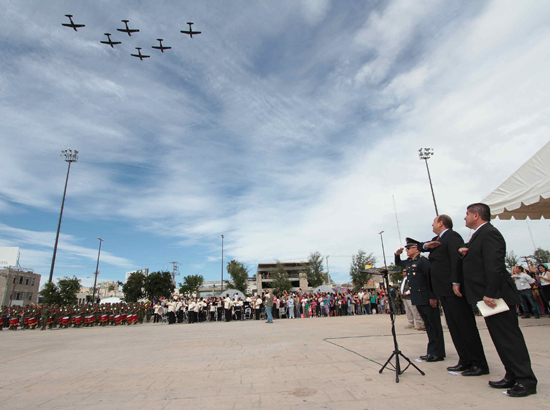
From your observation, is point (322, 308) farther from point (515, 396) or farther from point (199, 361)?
point (515, 396)

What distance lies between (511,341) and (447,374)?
106cm

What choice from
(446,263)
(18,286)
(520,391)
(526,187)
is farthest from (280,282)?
(520,391)

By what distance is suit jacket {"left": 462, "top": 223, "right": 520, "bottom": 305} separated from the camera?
11.2 ft

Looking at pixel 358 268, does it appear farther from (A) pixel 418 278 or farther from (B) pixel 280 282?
(A) pixel 418 278

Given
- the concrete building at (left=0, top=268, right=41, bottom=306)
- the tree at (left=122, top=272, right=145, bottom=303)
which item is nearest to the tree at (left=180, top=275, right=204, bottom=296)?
the tree at (left=122, top=272, right=145, bottom=303)

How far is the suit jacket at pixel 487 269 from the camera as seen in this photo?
11.2 ft

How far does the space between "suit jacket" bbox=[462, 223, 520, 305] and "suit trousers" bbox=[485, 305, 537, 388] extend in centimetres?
21

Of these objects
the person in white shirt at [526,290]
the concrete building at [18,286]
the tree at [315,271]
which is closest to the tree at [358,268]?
the tree at [315,271]

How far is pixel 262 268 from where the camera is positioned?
91.9 meters

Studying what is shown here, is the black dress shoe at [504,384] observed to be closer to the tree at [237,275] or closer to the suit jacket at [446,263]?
the suit jacket at [446,263]

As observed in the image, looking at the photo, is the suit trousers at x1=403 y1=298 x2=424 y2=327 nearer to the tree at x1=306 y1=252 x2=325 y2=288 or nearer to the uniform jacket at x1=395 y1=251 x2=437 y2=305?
the uniform jacket at x1=395 y1=251 x2=437 y2=305

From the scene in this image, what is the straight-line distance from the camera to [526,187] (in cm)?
820

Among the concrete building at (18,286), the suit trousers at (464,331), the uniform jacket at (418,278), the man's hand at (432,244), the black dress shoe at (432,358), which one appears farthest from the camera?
the concrete building at (18,286)

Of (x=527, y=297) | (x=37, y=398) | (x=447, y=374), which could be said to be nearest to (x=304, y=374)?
(x=447, y=374)
